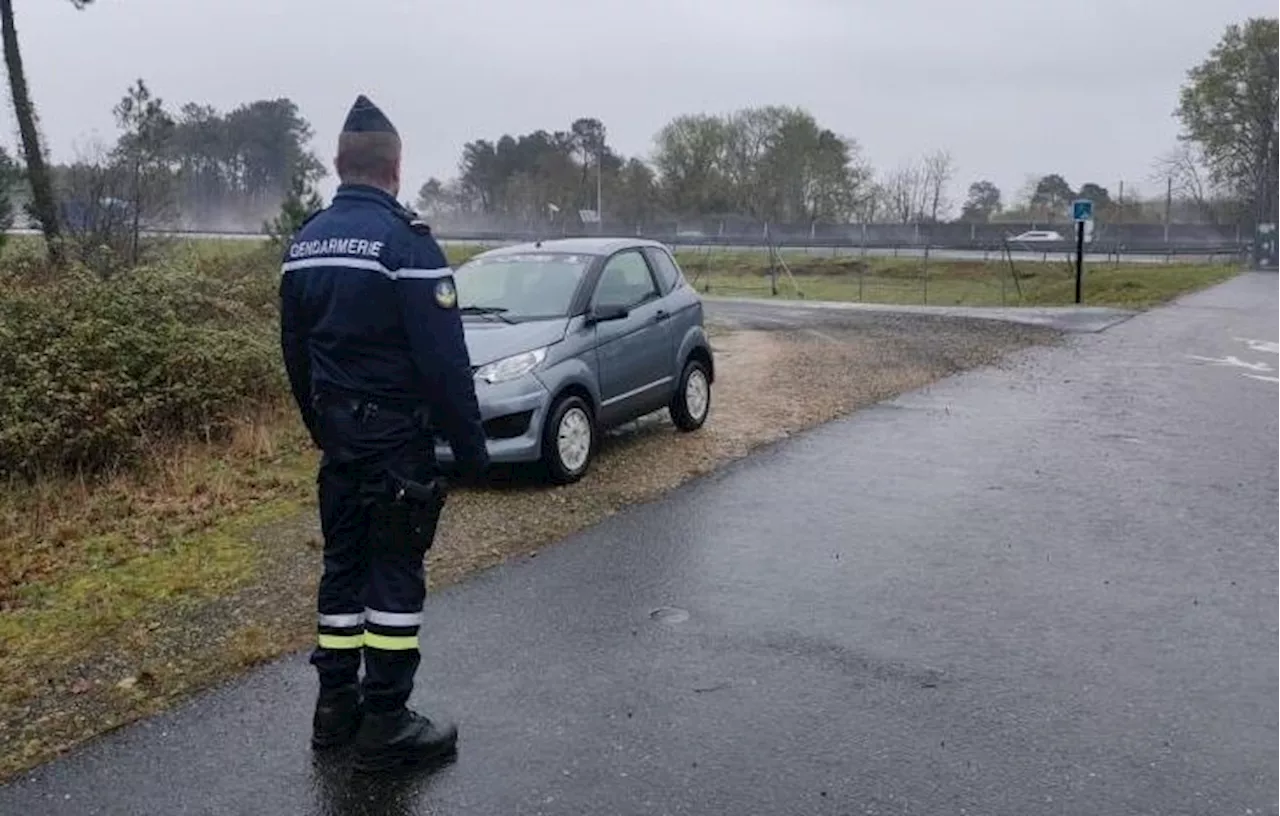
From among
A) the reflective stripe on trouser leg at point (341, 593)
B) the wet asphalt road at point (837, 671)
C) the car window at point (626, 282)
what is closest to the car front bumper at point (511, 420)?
the wet asphalt road at point (837, 671)

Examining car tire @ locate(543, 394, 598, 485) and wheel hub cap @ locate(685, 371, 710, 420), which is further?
wheel hub cap @ locate(685, 371, 710, 420)

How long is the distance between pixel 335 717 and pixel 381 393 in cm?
115

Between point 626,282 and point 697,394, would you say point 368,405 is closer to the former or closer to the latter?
point 626,282

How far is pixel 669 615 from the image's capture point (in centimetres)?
525

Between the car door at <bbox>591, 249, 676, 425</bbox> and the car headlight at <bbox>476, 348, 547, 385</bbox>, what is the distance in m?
0.69

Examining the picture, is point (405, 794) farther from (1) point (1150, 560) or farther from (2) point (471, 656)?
(1) point (1150, 560)

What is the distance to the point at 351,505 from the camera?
3773 mm

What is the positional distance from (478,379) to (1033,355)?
10.7 meters

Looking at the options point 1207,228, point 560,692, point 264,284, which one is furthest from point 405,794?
point 1207,228

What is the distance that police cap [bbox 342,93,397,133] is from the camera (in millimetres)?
3721

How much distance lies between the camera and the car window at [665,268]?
31.0 feet

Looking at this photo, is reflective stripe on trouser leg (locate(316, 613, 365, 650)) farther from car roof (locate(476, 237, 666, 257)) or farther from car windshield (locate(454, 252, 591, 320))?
car roof (locate(476, 237, 666, 257))

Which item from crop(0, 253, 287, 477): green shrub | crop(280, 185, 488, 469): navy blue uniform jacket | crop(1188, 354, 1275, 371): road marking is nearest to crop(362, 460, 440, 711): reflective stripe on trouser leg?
crop(280, 185, 488, 469): navy blue uniform jacket

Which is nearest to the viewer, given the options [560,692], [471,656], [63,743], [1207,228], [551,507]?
[63,743]
